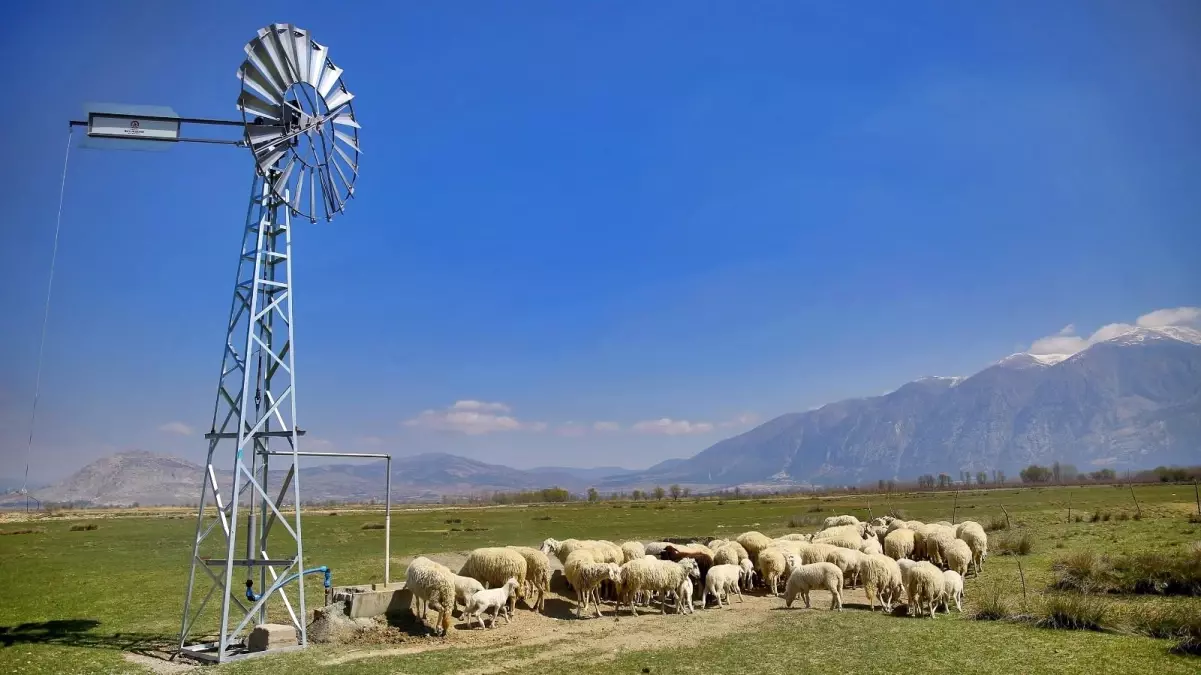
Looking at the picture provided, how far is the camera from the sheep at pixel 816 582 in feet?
68.8

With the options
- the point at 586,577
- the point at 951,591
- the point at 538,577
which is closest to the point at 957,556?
the point at 951,591

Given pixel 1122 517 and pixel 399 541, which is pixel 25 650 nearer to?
pixel 399 541

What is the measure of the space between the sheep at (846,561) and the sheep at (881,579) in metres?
1.90

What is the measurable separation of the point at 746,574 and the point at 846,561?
10.5ft

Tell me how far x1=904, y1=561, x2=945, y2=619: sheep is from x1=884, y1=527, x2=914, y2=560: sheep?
787 cm

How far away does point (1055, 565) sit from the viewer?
26312mm

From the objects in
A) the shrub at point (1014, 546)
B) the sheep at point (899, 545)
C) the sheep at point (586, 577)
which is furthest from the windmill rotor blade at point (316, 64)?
the shrub at point (1014, 546)

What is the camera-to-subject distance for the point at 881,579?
21.1 m

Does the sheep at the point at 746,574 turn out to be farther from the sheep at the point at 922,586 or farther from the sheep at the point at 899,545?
the sheep at the point at 899,545

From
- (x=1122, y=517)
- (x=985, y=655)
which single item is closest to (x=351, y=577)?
(x=985, y=655)


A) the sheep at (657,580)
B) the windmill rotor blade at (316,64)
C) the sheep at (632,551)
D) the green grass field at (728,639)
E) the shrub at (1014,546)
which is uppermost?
the windmill rotor blade at (316,64)

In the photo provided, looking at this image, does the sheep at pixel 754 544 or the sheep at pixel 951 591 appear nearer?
the sheep at pixel 951 591

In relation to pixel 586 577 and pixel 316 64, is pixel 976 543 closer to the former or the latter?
pixel 586 577

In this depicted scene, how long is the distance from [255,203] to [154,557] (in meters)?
29.9
